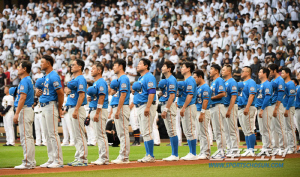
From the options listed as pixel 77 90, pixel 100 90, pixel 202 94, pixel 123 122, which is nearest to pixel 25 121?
pixel 77 90

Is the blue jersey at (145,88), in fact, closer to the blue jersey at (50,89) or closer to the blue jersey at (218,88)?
the blue jersey at (218,88)

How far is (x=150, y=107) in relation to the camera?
412 inches

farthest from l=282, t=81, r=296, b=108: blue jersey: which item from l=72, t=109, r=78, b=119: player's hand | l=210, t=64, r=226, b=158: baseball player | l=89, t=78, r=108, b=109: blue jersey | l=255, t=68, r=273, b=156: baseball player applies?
l=72, t=109, r=78, b=119: player's hand

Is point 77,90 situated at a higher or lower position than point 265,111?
higher

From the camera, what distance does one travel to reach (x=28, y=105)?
940 cm

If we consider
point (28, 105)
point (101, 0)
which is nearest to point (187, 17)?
point (101, 0)

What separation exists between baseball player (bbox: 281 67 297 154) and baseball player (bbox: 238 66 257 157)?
1.57 meters

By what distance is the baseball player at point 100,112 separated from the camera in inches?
400

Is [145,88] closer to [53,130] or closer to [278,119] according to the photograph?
[53,130]

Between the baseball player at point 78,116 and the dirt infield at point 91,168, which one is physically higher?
the baseball player at point 78,116

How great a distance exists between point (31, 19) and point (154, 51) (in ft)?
39.9

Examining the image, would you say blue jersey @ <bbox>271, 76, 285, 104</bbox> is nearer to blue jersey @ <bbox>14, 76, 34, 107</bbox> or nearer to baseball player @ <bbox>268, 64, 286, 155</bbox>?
baseball player @ <bbox>268, 64, 286, 155</bbox>

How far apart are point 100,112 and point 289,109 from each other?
6.40 meters

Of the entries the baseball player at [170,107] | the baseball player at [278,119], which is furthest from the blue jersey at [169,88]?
the baseball player at [278,119]
